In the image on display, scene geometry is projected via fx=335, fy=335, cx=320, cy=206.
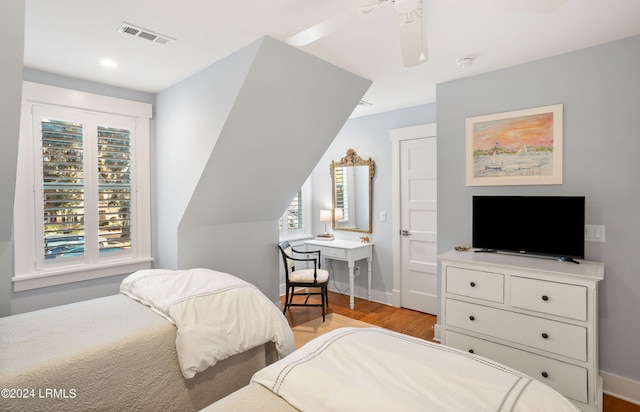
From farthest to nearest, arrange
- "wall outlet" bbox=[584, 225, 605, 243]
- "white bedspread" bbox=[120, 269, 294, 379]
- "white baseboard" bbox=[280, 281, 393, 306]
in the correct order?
1. "white baseboard" bbox=[280, 281, 393, 306]
2. "wall outlet" bbox=[584, 225, 605, 243]
3. "white bedspread" bbox=[120, 269, 294, 379]

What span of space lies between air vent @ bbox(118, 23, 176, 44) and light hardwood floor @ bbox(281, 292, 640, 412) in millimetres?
2904

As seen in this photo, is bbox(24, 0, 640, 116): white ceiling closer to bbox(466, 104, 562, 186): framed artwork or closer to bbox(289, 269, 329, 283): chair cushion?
bbox(466, 104, 562, 186): framed artwork

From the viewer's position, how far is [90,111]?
309 cm

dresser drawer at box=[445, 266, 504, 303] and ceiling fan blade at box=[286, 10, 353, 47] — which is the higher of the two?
ceiling fan blade at box=[286, 10, 353, 47]

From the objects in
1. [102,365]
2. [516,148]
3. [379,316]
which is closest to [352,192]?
[379,316]

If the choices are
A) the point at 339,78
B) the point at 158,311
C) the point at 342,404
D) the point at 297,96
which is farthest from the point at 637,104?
the point at 158,311

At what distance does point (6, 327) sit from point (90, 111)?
2018 mm

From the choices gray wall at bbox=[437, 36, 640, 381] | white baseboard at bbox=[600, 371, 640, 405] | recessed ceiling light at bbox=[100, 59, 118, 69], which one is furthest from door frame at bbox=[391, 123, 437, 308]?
recessed ceiling light at bbox=[100, 59, 118, 69]

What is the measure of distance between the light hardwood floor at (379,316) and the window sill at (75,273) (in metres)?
1.76

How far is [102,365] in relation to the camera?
161 cm

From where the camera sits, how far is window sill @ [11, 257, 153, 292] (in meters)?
2.79

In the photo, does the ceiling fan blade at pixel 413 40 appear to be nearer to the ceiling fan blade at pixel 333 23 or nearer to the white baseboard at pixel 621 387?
the ceiling fan blade at pixel 333 23

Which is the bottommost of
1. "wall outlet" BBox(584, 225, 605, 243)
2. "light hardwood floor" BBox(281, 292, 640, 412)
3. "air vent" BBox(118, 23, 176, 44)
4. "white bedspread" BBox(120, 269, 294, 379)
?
"light hardwood floor" BBox(281, 292, 640, 412)

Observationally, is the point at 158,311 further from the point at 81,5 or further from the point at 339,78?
the point at 339,78
